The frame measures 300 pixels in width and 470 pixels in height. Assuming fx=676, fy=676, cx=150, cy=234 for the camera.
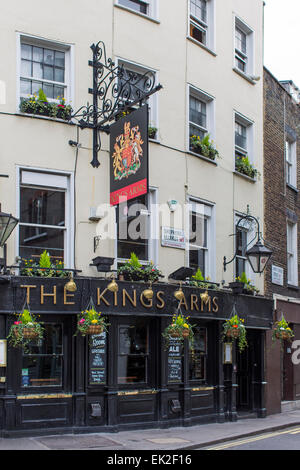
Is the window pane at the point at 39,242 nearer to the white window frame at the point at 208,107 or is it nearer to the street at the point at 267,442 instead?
the street at the point at 267,442

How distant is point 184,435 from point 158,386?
131 cm

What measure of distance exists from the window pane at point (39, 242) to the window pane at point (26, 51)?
353 centimetres

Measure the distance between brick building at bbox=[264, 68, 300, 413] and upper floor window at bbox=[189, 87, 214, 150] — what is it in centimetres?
314

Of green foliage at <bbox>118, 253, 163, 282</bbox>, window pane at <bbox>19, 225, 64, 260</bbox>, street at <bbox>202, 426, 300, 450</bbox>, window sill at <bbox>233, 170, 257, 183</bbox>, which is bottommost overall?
street at <bbox>202, 426, 300, 450</bbox>

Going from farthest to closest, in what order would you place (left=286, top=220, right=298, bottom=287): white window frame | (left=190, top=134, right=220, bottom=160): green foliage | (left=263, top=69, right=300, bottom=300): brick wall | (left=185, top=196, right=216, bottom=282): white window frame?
(left=286, top=220, right=298, bottom=287): white window frame
(left=263, top=69, right=300, bottom=300): brick wall
(left=190, top=134, right=220, bottom=160): green foliage
(left=185, top=196, right=216, bottom=282): white window frame

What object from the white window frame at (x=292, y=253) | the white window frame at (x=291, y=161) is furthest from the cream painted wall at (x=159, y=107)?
the white window frame at (x=292, y=253)

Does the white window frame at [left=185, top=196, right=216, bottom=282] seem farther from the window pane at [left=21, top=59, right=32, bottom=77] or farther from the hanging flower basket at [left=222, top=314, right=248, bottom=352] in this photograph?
the window pane at [left=21, top=59, right=32, bottom=77]

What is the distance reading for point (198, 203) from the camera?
55.0 ft

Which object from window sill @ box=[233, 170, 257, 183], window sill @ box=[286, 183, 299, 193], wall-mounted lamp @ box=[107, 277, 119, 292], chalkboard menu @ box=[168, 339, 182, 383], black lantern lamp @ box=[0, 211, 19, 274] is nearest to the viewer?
black lantern lamp @ box=[0, 211, 19, 274]

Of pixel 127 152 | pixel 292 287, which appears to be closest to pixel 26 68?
pixel 127 152

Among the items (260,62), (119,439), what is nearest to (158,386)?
(119,439)

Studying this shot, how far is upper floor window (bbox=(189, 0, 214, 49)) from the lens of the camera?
17.5m

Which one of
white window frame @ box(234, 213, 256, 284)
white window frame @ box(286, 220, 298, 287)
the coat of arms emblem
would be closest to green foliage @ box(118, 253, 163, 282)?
the coat of arms emblem
